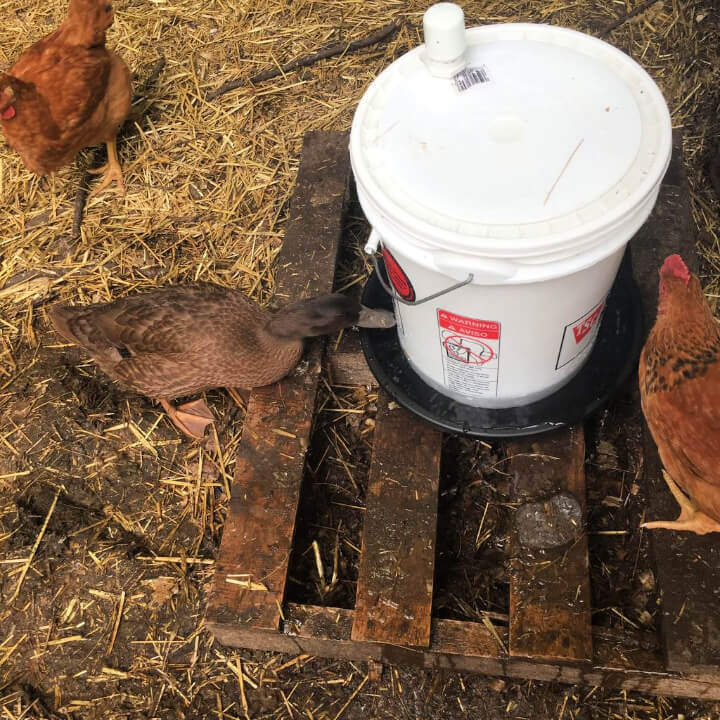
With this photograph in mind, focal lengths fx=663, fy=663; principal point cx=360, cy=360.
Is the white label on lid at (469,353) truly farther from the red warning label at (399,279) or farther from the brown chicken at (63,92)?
the brown chicken at (63,92)

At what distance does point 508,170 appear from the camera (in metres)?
1.40

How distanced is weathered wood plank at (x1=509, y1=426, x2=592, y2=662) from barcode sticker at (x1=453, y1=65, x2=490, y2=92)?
1020mm

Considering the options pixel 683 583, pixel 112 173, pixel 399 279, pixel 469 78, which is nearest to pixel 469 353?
pixel 399 279

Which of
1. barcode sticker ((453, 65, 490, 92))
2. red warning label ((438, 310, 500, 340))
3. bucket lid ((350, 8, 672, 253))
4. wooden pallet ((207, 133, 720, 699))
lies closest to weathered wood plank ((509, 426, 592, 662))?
wooden pallet ((207, 133, 720, 699))

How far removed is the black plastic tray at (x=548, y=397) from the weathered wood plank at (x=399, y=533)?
0.08m

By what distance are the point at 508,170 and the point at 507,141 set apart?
77 mm

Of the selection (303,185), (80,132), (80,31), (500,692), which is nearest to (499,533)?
(500,692)

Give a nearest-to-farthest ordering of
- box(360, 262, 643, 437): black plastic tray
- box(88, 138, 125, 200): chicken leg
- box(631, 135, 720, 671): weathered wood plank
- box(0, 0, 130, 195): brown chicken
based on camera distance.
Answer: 1. box(631, 135, 720, 671): weathered wood plank
2. box(360, 262, 643, 437): black plastic tray
3. box(0, 0, 130, 195): brown chicken
4. box(88, 138, 125, 200): chicken leg

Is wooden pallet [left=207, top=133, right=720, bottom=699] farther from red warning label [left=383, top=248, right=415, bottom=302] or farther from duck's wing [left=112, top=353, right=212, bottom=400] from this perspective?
red warning label [left=383, top=248, right=415, bottom=302]

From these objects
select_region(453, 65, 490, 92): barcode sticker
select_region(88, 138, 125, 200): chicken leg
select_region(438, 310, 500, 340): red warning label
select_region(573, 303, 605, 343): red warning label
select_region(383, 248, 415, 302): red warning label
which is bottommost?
select_region(88, 138, 125, 200): chicken leg

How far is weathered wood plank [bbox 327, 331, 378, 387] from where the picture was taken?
227 centimetres

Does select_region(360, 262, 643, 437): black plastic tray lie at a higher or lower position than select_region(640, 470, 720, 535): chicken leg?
higher

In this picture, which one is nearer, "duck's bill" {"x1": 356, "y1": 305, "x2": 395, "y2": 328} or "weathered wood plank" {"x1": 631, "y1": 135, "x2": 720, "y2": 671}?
"weathered wood plank" {"x1": 631, "y1": 135, "x2": 720, "y2": 671}

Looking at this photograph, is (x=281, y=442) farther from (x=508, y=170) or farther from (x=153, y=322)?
(x=508, y=170)
